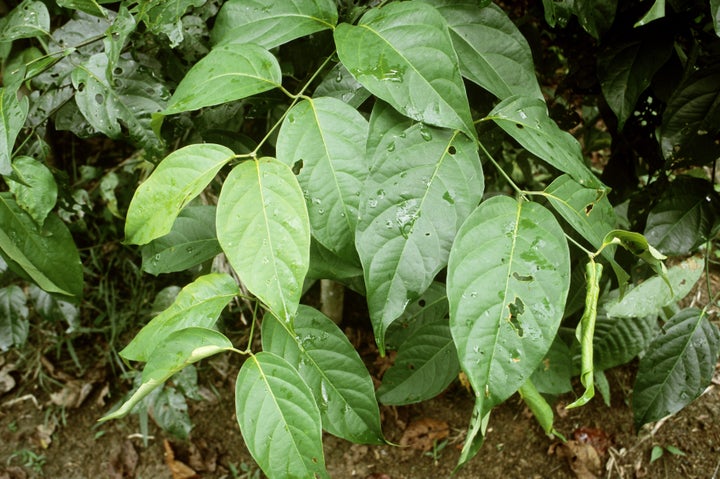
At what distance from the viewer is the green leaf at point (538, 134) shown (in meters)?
0.81

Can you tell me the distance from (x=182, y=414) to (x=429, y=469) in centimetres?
77

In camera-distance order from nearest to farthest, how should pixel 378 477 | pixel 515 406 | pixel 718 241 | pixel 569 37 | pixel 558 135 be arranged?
pixel 558 135 < pixel 569 37 < pixel 378 477 < pixel 515 406 < pixel 718 241

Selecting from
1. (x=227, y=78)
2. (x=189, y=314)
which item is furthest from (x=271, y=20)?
(x=189, y=314)

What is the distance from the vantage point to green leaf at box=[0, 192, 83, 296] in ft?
3.41

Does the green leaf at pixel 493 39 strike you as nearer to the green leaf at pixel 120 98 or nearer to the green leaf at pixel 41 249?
the green leaf at pixel 120 98

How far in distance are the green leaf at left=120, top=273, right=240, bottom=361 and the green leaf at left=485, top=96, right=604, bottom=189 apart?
533 millimetres

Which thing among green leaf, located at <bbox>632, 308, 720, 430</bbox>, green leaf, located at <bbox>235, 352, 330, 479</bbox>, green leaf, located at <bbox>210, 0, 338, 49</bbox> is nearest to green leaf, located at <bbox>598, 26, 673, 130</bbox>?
green leaf, located at <bbox>632, 308, 720, 430</bbox>

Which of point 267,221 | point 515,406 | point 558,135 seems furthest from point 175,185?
point 515,406

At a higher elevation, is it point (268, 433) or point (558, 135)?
point (558, 135)

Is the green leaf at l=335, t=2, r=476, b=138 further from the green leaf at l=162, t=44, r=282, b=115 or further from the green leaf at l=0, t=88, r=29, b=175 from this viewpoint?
the green leaf at l=0, t=88, r=29, b=175

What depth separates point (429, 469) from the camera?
1.66 m

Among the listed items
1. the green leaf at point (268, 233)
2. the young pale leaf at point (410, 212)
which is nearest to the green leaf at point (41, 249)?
the green leaf at point (268, 233)

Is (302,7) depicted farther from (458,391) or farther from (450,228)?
(458,391)

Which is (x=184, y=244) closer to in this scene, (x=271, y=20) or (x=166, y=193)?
(x=166, y=193)
